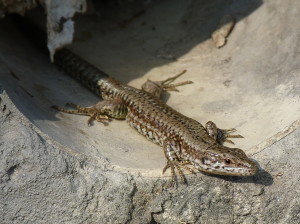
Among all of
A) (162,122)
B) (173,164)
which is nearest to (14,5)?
(162,122)

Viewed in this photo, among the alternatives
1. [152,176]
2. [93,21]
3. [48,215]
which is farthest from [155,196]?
[93,21]

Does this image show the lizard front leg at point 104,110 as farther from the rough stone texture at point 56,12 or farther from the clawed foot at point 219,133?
the clawed foot at point 219,133

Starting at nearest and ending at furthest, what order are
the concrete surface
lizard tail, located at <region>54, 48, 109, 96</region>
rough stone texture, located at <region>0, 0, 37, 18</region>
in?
the concrete surface, rough stone texture, located at <region>0, 0, 37, 18</region>, lizard tail, located at <region>54, 48, 109, 96</region>

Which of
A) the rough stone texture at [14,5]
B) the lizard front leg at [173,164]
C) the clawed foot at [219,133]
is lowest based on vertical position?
the lizard front leg at [173,164]

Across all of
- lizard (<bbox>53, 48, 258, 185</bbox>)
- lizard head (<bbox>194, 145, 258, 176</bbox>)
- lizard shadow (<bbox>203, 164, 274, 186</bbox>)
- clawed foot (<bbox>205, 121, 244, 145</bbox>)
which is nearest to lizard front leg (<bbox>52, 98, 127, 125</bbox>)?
lizard (<bbox>53, 48, 258, 185</bbox>)

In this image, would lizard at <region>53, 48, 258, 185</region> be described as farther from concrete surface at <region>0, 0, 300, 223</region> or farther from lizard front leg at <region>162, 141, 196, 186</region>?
concrete surface at <region>0, 0, 300, 223</region>

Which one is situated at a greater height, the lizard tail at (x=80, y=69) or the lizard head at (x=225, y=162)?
the lizard tail at (x=80, y=69)

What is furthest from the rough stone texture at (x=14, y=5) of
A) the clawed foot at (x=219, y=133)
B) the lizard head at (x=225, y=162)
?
the lizard head at (x=225, y=162)
